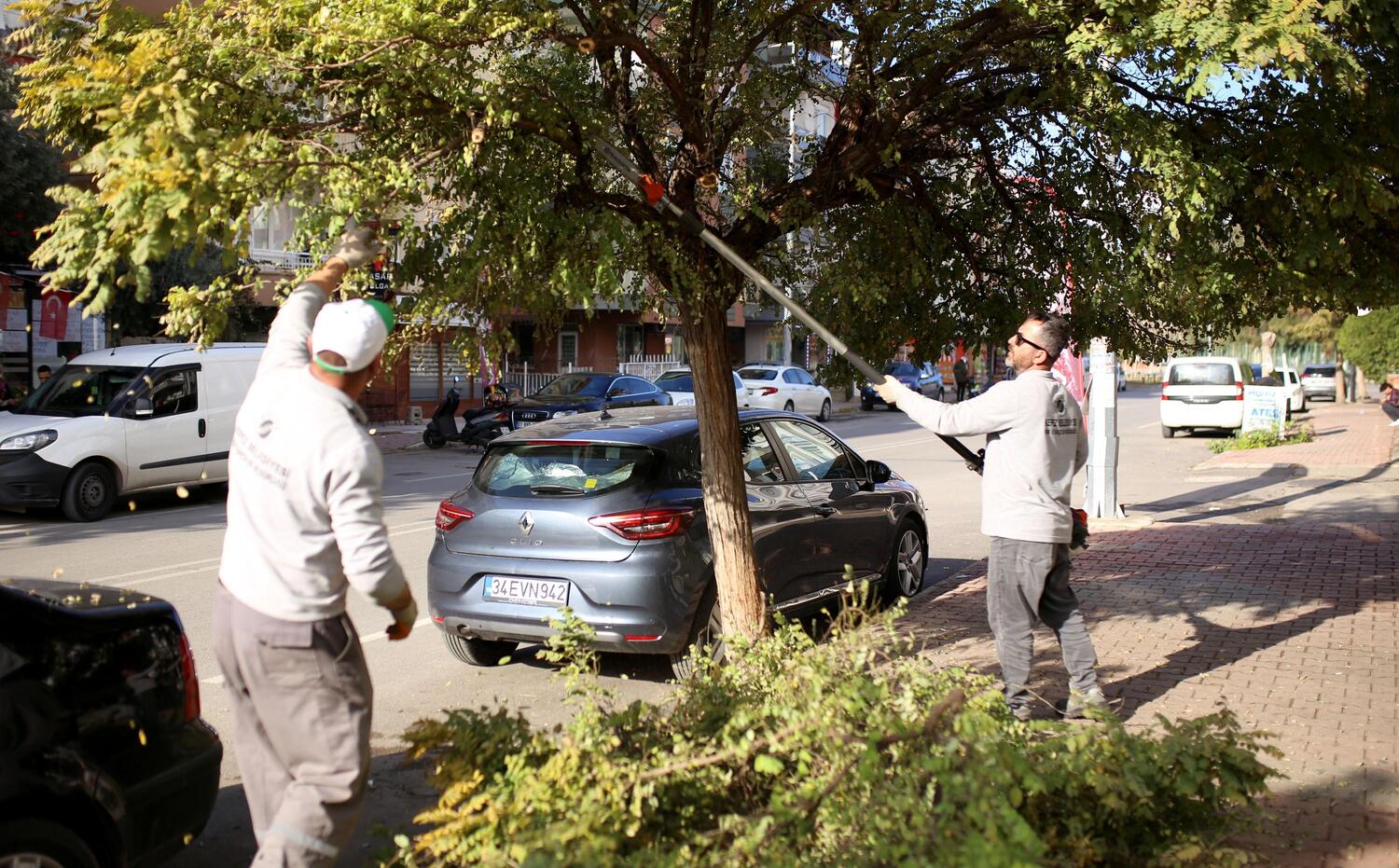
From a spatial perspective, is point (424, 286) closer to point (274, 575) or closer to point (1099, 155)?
point (274, 575)

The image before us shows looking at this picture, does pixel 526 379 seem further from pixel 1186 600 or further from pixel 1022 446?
pixel 1022 446

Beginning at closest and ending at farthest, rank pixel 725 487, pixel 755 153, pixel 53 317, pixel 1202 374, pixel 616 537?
pixel 725 487
pixel 616 537
pixel 755 153
pixel 53 317
pixel 1202 374

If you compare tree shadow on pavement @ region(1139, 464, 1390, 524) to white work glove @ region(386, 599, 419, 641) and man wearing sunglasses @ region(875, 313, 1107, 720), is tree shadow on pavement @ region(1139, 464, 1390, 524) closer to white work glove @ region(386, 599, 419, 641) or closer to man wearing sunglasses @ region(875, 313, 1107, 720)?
man wearing sunglasses @ region(875, 313, 1107, 720)

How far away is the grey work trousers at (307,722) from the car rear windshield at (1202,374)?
2622cm

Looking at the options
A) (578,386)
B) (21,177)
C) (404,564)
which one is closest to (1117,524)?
(404,564)

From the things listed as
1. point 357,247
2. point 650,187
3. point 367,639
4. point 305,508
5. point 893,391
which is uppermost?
point 650,187

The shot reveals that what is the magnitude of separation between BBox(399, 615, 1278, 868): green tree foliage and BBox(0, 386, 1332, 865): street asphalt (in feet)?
1.56

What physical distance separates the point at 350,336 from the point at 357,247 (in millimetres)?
870

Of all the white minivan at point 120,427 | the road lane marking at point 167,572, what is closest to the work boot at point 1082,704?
the road lane marking at point 167,572

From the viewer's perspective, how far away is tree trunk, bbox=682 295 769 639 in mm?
5945

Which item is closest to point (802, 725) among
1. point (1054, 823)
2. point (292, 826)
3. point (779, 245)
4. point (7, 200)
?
point (1054, 823)

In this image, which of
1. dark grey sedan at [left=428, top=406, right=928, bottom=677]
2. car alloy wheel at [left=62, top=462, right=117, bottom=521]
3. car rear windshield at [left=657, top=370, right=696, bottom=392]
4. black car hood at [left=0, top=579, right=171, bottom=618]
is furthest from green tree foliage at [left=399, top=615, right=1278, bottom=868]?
car rear windshield at [left=657, top=370, right=696, bottom=392]

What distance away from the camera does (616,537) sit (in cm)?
631

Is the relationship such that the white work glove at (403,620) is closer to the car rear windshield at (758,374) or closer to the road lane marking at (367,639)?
the road lane marking at (367,639)
